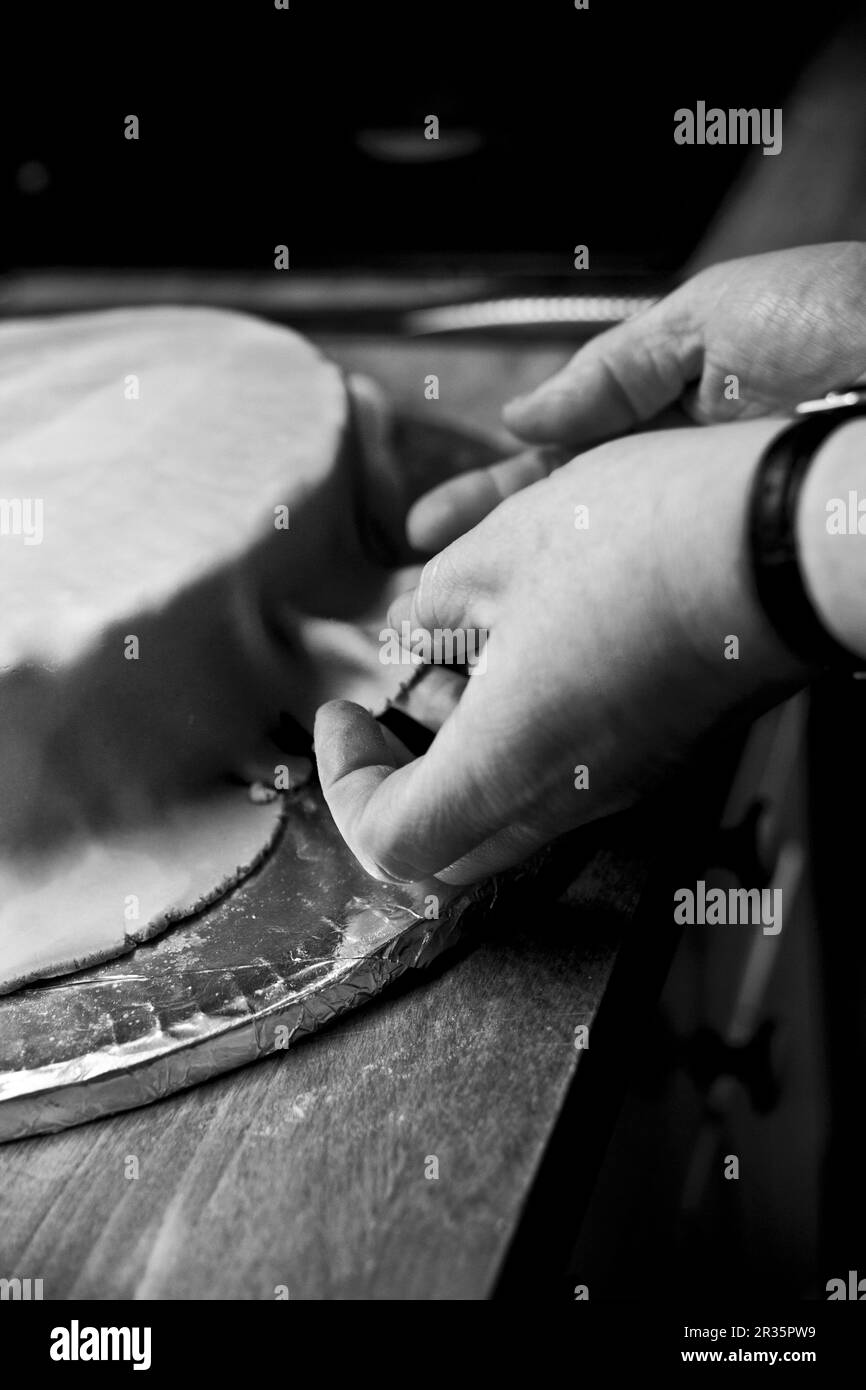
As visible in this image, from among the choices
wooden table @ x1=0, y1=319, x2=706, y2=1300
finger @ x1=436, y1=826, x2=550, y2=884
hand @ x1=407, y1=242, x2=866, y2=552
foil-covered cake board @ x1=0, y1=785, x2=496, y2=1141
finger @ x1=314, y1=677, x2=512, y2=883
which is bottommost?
wooden table @ x1=0, y1=319, x2=706, y2=1300

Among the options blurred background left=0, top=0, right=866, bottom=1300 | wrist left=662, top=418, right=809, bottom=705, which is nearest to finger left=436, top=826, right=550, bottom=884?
wrist left=662, top=418, right=809, bottom=705

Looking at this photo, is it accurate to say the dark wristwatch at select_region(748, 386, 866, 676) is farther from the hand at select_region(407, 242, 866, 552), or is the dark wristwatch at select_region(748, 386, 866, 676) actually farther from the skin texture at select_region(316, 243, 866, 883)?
the hand at select_region(407, 242, 866, 552)

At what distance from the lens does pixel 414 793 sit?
0.44 metres

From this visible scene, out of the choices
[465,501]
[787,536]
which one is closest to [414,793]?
[787,536]

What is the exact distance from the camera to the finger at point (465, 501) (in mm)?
680

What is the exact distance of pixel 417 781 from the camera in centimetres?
44

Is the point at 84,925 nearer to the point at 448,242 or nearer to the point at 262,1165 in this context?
the point at 262,1165

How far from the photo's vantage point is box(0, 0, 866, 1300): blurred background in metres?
0.96

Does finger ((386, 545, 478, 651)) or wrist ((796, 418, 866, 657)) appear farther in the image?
finger ((386, 545, 478, 651))

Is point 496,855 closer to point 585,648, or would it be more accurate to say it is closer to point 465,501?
point 585,648

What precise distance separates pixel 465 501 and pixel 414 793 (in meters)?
0.29

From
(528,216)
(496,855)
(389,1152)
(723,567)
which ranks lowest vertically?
(389,1152)

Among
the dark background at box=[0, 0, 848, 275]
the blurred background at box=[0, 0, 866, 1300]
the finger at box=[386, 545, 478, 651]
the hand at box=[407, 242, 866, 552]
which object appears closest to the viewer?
the finger at box=[386, 545, 478, 651]

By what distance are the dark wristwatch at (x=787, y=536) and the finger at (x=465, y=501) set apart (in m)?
0.33
